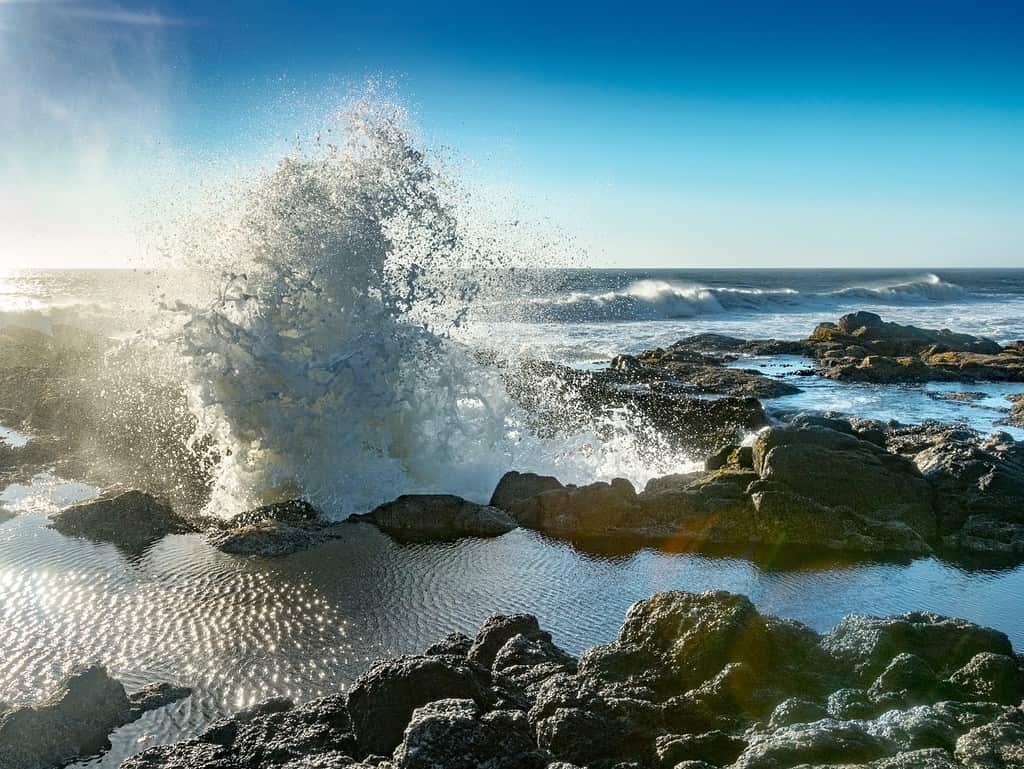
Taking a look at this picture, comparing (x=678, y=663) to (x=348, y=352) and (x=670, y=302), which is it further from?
(x=670, y=302)

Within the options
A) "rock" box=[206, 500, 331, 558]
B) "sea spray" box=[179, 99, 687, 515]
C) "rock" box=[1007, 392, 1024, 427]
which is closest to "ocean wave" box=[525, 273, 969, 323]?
"rock" box=[1007, 392, 1024, 427]

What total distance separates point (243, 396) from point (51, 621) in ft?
18.3

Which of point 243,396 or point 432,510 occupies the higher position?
point 243,396

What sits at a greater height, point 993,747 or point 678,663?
point 993,747

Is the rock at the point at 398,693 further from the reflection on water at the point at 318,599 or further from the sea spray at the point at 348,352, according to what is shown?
the sea spray at the point at 348,352

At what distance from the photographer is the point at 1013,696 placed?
20.1 feet

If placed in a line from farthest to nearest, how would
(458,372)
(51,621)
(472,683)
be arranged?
(458,372) → (51,621) → (472,683)

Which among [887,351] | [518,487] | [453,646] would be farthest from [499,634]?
[887,351]

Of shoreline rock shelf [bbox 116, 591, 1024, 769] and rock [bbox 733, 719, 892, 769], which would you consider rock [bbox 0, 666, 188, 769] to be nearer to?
shoreline rock shelf [bbox 116, 591, 1024, 769]

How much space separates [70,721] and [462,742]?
3.39 metres

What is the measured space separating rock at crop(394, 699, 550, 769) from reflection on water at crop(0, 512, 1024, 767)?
8.15 ft

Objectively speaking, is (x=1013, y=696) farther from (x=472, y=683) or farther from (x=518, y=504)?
(x=518, y=504)

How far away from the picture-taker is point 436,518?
12320mm

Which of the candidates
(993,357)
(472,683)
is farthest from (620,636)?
(993,357)
